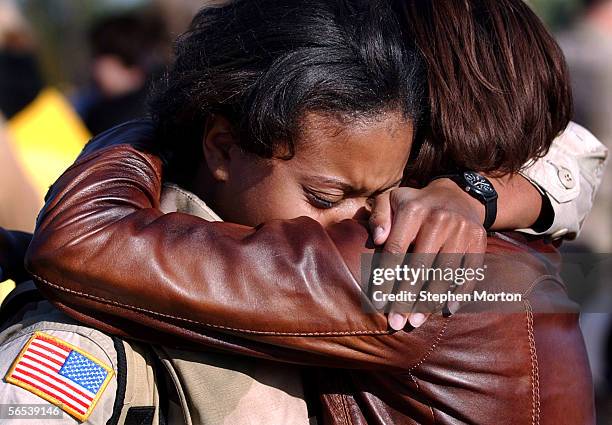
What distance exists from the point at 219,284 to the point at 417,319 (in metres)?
Result: 0.35

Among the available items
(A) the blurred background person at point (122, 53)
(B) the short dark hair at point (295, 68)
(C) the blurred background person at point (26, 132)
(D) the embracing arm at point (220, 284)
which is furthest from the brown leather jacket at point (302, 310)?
(A) the blurred background person at point (122, 53)

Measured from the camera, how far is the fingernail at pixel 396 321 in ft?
5.37

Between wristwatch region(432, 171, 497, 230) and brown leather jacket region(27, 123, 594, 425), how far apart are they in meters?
0.10

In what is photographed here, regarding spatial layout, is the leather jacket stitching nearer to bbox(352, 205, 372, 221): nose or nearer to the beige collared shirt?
bbox(352, 205, 372, 221): nose

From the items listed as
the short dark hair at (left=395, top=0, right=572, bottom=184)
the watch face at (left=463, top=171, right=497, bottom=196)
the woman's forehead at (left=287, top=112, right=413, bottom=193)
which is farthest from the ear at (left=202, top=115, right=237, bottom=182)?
the watch face at (left=463, top=171, right=497, bottom=196)

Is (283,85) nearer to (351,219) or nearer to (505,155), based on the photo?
(351,219)

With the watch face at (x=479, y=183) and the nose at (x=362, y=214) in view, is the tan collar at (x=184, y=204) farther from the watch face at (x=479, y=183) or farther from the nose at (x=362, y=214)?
the watch face at (x=479, y=183)

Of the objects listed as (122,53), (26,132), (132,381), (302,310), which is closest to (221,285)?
(302,310)

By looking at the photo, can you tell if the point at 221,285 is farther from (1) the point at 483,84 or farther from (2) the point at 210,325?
(1) the point at 483,84

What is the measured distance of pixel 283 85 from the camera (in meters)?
1.84

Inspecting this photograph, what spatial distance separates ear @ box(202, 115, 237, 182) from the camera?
201 centimetres

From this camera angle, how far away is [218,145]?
6.70ft

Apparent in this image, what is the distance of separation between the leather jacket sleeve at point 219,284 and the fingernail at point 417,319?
3 cm

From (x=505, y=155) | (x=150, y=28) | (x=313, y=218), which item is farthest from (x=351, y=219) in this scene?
(x=150, y=28)
